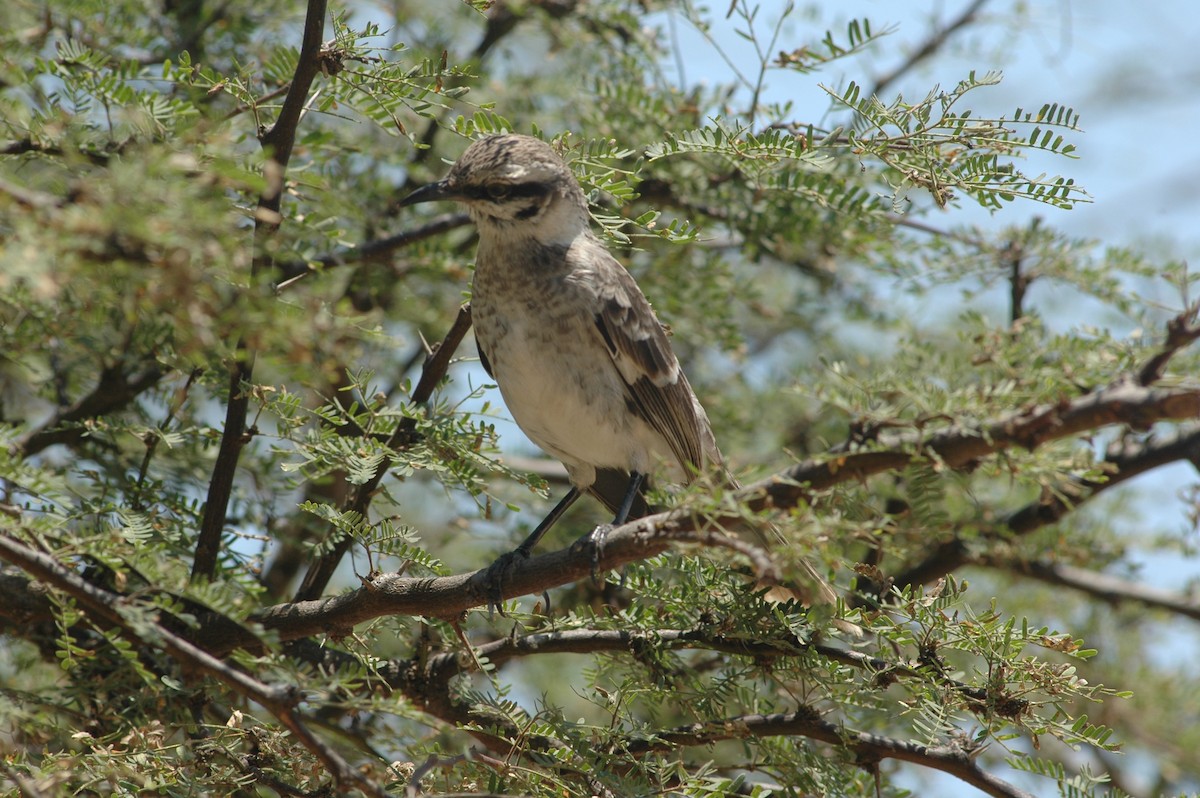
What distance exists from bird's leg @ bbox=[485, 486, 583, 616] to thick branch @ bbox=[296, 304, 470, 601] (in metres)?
0.45

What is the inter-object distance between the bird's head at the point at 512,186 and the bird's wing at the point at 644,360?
0.97ft

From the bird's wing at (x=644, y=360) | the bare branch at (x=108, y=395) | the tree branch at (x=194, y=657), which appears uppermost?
the bird's wing at (x=644, y=360)

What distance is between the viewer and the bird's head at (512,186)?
374cm

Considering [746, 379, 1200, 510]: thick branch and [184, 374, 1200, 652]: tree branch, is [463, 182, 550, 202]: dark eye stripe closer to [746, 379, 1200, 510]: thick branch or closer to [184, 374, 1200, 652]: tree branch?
[184, 374, 1200, 652]: tree branch

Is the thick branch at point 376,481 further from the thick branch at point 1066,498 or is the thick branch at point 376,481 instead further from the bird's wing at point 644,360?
the thick branch at point 1066,498

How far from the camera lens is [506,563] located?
344 centimetres

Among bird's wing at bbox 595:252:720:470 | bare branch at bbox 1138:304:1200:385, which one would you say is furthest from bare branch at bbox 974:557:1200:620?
bare branch at bbox 1138:304:1200:385

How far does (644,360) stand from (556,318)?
0.39 m

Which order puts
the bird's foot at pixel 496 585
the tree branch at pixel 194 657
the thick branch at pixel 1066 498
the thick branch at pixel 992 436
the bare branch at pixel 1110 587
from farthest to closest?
the bare branch at pixel 1110 587 < the thick branch at pixel 1066 498 < the bird's foot at pixel 496 585 < the thick branch at pixel 992 436 < the tree branch at pixel 194 657

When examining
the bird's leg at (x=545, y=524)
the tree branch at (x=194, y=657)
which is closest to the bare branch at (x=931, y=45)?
the bird's leg at (x=545, y=524)

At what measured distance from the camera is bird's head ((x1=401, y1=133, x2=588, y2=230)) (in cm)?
374

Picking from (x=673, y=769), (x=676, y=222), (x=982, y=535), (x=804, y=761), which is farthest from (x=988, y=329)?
(x=673, y=769)

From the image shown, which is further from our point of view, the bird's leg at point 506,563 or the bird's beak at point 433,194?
the bird's beak at point 433,194

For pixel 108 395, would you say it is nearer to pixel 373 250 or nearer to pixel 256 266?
pixel 373 250
